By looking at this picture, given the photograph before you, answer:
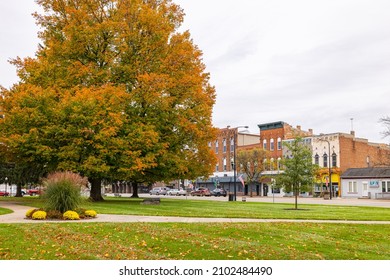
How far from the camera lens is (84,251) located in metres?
11.2

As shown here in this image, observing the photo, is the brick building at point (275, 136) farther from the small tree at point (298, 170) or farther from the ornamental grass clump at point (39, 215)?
the ornamental grass clump at point (39, 215)

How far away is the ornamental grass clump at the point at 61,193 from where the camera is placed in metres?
19.5

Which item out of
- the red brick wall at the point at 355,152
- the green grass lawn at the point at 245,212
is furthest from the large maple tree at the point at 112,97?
the red brick wall at the point at 355,152

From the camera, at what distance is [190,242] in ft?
41.3

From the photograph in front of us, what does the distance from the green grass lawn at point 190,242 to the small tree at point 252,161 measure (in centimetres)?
5489

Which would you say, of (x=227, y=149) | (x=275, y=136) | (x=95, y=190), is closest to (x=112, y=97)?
(x=95, y=190)

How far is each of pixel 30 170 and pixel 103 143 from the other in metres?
21.0

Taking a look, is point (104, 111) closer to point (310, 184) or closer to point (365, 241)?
point (310, 184)

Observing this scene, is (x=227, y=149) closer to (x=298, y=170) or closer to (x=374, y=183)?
(x=374, y=183)

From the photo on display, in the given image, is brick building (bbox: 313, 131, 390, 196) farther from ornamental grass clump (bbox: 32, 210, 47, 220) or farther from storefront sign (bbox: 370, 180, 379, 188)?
ornamental grass clump (bbox: 32, 210, 47, 220)

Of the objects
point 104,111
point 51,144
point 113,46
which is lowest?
point 51,144

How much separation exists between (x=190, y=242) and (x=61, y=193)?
903 centimetres

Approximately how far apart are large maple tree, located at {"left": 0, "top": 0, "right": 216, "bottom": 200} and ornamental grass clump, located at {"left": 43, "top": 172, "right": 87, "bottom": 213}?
10.1m

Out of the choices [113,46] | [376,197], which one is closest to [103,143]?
[113,46]
